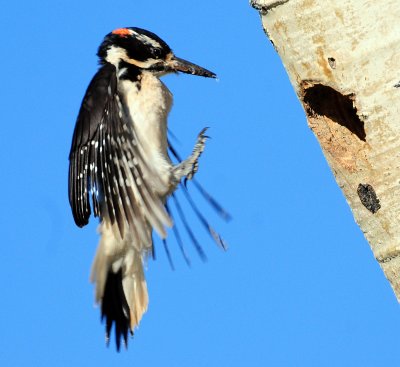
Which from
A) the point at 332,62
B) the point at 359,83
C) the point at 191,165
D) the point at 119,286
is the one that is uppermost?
the point at 191,165

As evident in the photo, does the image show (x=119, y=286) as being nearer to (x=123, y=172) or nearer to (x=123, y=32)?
(x=123, y=172)

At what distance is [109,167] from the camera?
3.61m

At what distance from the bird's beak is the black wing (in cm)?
37

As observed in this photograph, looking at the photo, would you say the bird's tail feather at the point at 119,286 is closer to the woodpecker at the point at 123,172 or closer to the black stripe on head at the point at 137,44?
the woodpecker at the point at 123,172

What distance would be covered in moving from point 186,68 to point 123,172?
2.35 ft

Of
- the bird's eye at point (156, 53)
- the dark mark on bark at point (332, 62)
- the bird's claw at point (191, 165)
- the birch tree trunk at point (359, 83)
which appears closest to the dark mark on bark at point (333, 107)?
the birch tree trunk at point (359, 83)

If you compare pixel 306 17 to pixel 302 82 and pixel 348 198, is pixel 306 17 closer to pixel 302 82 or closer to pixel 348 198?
pixel 302 82

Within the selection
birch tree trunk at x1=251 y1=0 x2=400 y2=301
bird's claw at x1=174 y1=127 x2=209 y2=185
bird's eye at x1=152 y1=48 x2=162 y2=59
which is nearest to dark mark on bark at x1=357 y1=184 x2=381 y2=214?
birch tree trunk at x1=251 y1=0 x2=400 y2=301

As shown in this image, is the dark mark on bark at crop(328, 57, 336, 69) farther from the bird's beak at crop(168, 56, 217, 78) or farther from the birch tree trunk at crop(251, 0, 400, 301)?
the bird's beak at crop(168, 56, 217, 78)

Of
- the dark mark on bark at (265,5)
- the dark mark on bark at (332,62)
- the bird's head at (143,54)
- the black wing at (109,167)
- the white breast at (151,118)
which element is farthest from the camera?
the bird's head at (143,54)

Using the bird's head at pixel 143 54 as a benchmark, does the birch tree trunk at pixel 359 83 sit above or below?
below

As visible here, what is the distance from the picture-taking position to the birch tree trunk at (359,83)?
2482 millimetres

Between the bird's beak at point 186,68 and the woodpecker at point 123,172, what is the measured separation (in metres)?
0.16

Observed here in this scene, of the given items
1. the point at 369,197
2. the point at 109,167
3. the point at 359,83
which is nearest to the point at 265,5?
the point at 359,83
